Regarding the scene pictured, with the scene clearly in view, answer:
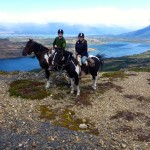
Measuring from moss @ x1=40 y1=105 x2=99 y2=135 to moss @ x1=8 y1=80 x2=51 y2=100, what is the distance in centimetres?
243

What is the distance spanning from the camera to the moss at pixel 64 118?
1750 centimetres

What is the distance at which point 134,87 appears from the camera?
27875 mm

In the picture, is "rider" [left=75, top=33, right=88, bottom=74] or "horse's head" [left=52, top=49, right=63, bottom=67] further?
"rider" [left=75, top=33, right=88, bottom=74]

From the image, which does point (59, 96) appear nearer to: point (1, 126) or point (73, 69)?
point (73, 69)

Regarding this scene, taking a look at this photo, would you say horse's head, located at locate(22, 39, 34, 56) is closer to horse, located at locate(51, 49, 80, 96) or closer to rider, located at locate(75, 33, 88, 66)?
horse, located at locate(51, 49, 80, 96)

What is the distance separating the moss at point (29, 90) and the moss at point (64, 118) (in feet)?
7.96

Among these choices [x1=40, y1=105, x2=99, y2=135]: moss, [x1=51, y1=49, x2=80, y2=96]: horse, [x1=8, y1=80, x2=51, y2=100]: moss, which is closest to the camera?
[x1=40, y1=105, x2=99, y2=135]: moss

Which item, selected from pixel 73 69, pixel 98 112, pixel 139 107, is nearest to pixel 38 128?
pixel 98 112

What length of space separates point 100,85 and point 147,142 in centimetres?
1181

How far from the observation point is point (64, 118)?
739 inches

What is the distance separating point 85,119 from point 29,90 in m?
7.18

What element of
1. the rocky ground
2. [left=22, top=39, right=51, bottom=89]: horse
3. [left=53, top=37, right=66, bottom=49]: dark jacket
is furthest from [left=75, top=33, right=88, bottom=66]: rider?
the rocky ground

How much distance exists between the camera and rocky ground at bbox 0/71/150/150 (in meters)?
15.2

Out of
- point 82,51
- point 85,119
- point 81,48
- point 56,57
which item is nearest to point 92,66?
point 82,51
